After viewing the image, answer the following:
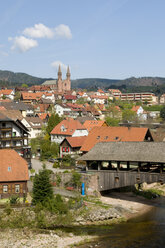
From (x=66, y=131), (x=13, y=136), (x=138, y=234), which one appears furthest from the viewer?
(x=66, y=131)

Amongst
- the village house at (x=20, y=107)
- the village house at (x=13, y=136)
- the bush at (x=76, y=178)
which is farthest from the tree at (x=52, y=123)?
the bush at (x=76, y=178)

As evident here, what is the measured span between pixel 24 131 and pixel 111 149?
18537 mm

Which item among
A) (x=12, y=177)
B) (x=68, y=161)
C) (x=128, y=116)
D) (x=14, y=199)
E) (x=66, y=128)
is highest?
(x=128, y=116)

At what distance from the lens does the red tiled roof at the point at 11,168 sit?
40281mm

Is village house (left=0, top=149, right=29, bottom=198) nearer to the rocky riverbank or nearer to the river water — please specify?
the rocky riverbank

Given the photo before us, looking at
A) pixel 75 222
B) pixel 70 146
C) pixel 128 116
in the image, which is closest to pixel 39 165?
pixel 70 146

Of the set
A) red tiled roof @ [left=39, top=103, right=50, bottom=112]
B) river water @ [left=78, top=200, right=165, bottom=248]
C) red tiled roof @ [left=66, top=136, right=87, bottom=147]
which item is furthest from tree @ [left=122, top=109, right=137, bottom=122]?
river water @ [left=78, top=200, right=165, bottom=248]

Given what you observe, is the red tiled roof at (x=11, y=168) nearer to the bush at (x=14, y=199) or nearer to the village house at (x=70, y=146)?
the bush at (x=14, y=199)

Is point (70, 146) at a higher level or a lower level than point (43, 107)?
lower

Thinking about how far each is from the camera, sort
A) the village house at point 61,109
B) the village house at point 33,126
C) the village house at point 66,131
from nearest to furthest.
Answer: the village house at point 66,131, the village house at point 33,126, the village house at point 61,109

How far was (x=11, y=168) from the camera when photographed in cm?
4119

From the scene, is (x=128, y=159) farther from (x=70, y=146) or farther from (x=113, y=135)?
(x=70, y=146)

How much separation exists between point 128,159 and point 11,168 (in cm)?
1461

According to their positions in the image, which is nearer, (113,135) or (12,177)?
(12,177)
